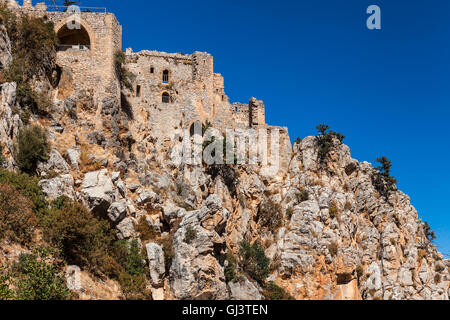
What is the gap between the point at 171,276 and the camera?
2625 cm

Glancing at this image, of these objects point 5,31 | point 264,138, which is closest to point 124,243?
point 5,31

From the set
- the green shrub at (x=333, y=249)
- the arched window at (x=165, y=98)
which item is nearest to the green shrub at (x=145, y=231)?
the arched window at (x=165, y=98)

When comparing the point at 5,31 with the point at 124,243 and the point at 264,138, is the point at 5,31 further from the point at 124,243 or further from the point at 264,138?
the point at 264,138

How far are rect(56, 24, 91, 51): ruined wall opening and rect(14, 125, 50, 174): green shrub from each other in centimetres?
775

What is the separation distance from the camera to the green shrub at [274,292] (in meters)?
31.9

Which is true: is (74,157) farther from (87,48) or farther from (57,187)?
(87,48)

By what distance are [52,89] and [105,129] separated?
416 centimetres

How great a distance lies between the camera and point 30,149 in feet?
83.1

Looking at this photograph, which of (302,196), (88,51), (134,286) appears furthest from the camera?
(302,196)

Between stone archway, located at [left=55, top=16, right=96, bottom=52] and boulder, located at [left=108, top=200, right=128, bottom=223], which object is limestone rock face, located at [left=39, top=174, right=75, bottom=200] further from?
stone archway, located at [left=55, top=16, right=96, bottom=52]

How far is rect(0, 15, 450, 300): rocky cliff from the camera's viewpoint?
26.1 m

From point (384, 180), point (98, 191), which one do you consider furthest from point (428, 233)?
point (98, 191)

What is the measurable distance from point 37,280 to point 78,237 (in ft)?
14.3

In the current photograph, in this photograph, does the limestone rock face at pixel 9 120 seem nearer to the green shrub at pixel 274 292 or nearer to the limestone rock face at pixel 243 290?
the limestone rock face at pixel 243 290
